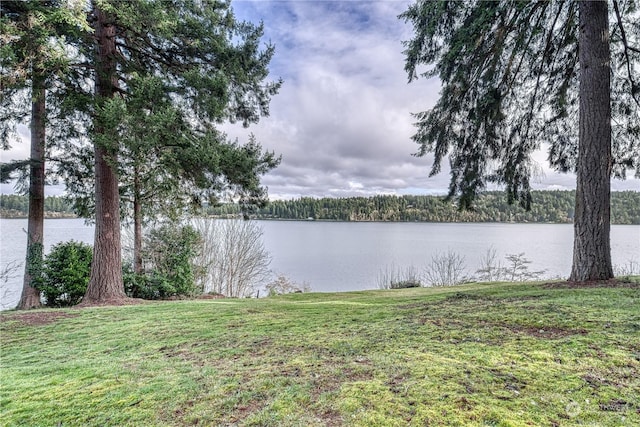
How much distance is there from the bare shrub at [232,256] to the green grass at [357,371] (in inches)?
405

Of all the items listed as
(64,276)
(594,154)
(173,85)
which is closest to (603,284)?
(594,154)

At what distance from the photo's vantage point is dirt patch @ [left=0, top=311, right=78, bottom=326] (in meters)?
5.20

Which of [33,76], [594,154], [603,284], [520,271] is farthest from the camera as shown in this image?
[520,271]

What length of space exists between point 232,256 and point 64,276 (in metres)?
7.07

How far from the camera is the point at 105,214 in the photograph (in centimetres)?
748

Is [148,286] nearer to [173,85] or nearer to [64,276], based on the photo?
[64,276]

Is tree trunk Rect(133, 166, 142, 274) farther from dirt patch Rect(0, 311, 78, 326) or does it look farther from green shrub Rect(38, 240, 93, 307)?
dirt patch Rect(0, 311, 78, 326)

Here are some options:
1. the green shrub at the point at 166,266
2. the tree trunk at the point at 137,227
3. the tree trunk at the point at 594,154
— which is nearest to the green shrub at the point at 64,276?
the green shrub at the point at 166,266

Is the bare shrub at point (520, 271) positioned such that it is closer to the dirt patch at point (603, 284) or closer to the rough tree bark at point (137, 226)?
the dirt patch at point (603, 284)

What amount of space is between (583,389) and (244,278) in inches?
558

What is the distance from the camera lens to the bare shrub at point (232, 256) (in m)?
14.3

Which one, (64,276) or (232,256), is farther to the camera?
(232,256)

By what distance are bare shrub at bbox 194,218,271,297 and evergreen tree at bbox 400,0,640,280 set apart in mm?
9876

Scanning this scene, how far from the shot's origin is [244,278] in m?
15.0
